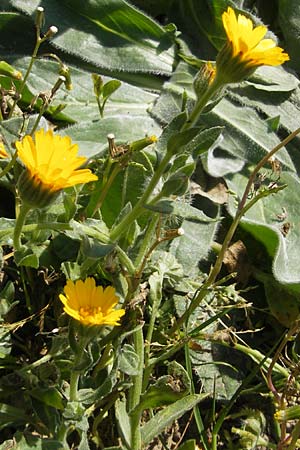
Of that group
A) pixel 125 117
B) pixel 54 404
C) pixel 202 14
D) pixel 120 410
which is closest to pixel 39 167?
pixel 54 404

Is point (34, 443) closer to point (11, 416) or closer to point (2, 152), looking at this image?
point (11, 416)

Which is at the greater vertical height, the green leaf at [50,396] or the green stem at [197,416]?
the green leaf at [50,396]

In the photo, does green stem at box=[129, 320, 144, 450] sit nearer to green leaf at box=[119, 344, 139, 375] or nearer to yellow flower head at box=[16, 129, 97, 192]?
green leaf at box=[119, 344, 139, 375]

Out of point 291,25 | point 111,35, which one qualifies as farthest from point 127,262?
point 291,25

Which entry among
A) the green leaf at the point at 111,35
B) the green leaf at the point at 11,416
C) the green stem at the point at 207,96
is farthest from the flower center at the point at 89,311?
the green leaf at the point at 111,35

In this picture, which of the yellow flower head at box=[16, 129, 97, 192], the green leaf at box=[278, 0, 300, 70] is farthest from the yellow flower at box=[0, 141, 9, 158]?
the green leaf at box=[278, 0, 300, 70]

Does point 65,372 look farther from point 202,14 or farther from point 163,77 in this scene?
point 202,14

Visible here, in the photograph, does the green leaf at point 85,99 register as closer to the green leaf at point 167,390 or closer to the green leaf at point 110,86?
the green leaf at point 110,86
